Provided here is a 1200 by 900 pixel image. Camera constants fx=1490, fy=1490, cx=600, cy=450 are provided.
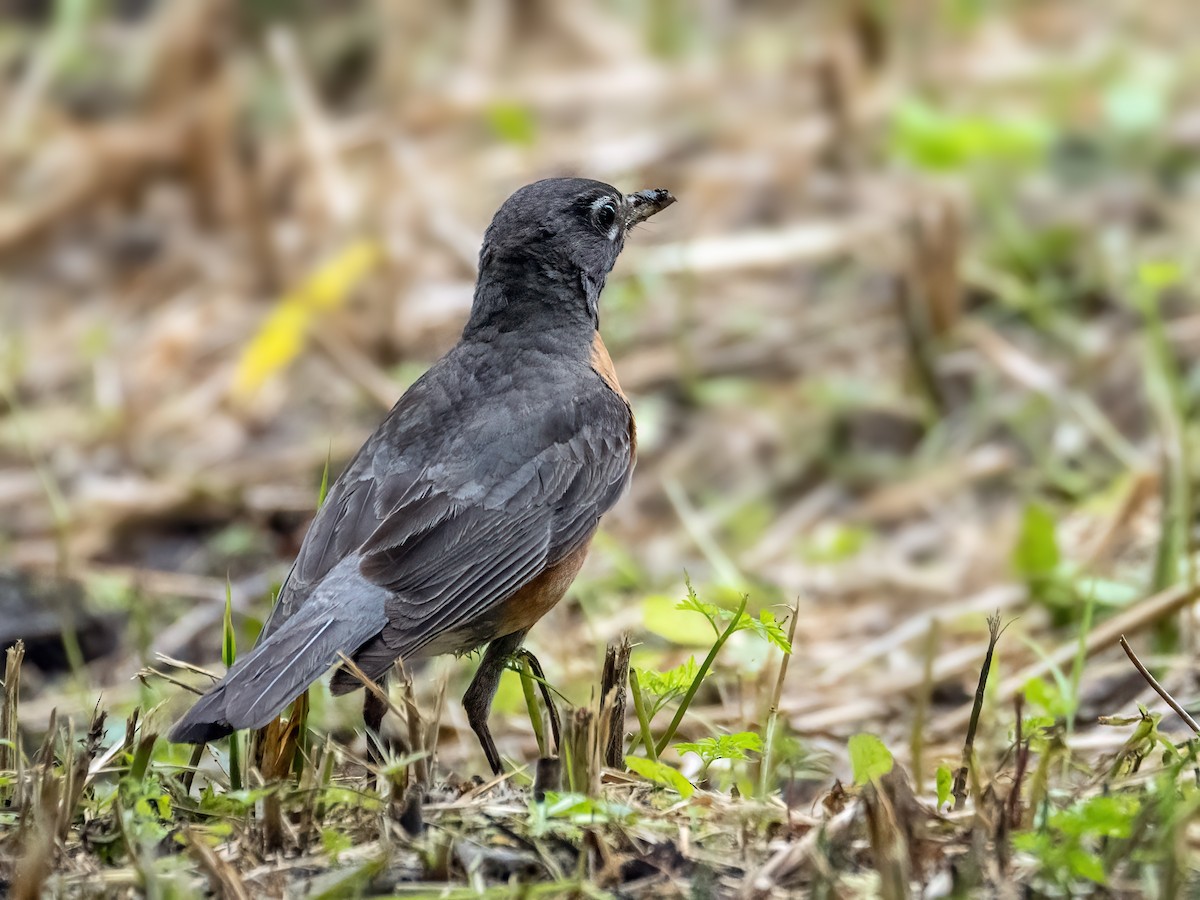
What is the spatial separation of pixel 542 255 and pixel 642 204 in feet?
1.52

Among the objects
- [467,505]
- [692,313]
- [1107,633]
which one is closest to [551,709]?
[467,505]

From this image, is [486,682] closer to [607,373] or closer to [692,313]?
[607,373]

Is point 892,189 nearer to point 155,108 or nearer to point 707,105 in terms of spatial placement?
point 707,105

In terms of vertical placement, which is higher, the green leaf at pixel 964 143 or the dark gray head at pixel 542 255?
the green leaf at pixel 964 143

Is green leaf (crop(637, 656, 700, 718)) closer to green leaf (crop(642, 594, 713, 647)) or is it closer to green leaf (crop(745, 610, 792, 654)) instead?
green leaf (crop(745, 610, 792, 654))

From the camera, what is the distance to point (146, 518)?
7363 mm

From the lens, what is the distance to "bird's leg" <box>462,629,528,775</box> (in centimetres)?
405

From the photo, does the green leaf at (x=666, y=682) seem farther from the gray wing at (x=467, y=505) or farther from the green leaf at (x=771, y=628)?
the gray wing at (x=467, y=505)

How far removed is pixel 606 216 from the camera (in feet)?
15.6

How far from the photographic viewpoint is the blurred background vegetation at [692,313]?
5738mm

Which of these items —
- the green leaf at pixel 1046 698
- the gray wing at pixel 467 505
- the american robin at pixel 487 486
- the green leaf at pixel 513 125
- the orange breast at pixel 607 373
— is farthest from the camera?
the green leaf at pixel 513 125

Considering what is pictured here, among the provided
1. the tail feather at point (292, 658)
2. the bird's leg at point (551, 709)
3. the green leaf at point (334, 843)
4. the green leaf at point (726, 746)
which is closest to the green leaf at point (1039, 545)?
the bird's leg at point (551, 709)

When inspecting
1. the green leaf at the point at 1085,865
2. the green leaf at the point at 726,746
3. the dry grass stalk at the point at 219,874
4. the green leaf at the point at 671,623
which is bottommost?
the green leaf at the point at 1085,865

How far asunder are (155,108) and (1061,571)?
7634 mm
